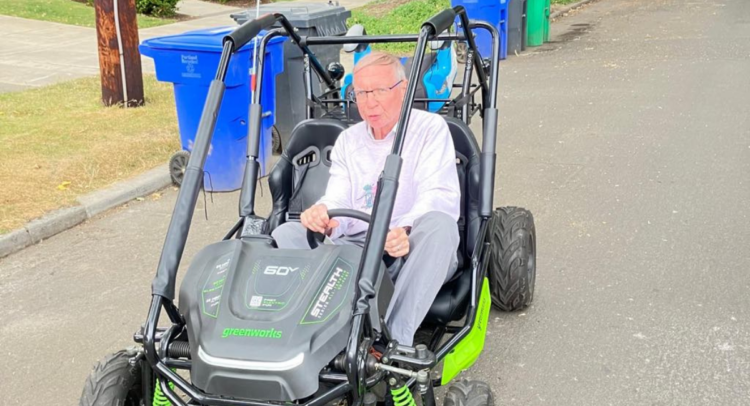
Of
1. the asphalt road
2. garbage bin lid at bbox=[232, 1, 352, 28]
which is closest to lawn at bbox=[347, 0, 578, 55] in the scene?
garbage bin lid at bbox=[232, 1, 352, 28]

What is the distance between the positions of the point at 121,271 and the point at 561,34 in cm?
1133

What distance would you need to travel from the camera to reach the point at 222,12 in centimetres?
1798

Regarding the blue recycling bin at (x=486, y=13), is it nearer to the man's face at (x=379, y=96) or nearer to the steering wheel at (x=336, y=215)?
the man's face at (x=379, y=96)

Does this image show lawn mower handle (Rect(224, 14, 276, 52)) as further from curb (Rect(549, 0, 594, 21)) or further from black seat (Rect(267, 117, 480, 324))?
curb (Rect(549, 0, 594, 21))

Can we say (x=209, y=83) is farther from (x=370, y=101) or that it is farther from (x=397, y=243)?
(x=397, y=243)

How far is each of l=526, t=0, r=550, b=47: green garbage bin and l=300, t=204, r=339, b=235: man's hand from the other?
35.2 feet

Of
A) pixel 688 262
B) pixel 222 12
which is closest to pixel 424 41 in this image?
pixel 688 262

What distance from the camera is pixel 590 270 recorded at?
474 centimetres

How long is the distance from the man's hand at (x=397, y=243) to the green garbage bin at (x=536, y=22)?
35.6 ft

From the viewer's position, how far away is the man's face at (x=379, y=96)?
10.7 ft

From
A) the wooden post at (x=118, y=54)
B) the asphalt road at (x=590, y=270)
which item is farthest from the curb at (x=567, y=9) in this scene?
the wooden post at (x=118, y=54)

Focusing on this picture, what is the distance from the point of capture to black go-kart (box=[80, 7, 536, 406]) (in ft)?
8.16

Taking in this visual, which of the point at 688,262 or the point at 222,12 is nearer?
the point at 688,262

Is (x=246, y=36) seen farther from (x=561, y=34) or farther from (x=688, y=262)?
(x=561, y=34)
